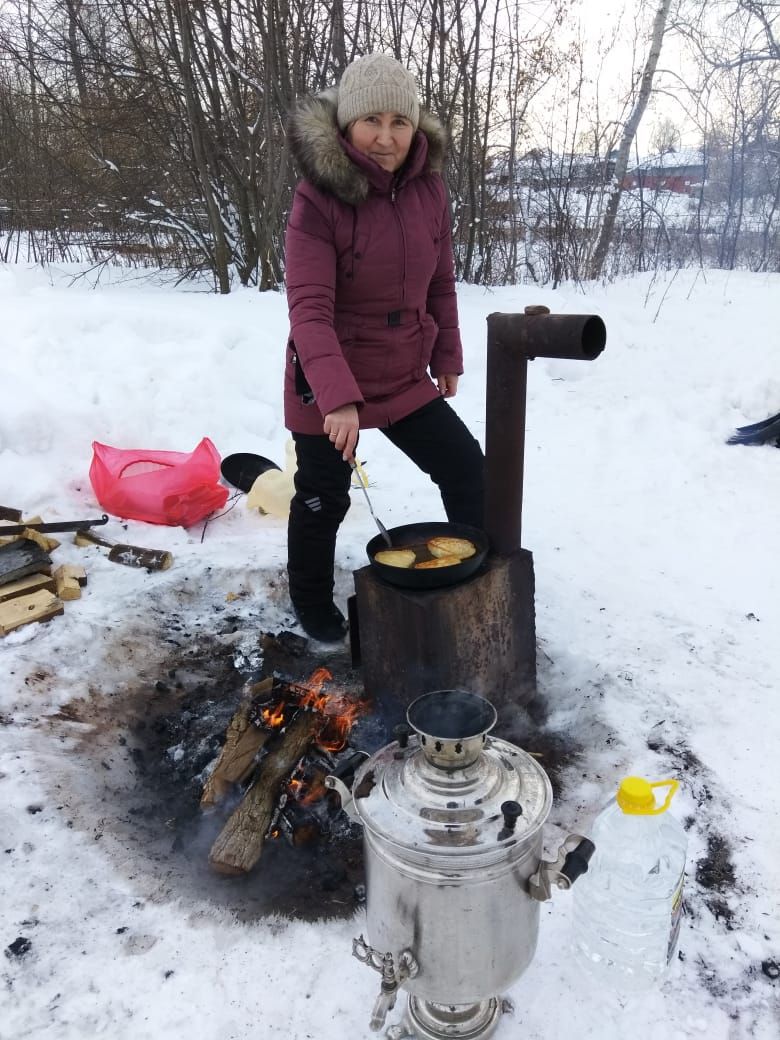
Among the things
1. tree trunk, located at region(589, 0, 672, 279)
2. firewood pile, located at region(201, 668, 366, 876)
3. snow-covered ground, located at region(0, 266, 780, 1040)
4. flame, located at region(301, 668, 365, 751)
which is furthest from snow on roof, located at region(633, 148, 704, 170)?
firewood pile, located at region(201, 668, 366, 876)

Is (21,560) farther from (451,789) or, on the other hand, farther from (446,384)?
(451,789)

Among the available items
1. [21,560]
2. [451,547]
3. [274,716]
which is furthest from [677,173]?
[274,716]

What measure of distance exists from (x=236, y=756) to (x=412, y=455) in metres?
1.39

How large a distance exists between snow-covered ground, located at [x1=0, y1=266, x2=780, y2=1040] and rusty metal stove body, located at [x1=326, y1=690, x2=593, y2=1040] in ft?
1.18

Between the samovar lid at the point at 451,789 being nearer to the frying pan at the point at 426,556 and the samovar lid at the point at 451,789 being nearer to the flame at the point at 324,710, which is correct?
the frying pan at the point at 426,556

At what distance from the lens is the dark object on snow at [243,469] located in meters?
4.50

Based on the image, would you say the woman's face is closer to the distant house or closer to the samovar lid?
the samovar lid

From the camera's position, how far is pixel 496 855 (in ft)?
4.41

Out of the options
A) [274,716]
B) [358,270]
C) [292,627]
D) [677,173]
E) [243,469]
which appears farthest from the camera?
[677,173]

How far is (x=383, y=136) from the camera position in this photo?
2385 millimetres

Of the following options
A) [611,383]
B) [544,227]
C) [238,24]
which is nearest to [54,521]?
[611,383]

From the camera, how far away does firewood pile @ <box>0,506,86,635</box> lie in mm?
3098

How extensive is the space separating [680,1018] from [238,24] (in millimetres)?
9197

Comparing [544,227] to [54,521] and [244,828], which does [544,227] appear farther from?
[244,828]
